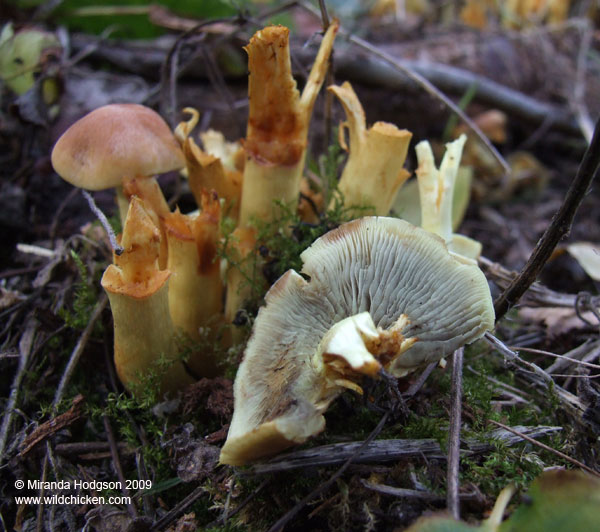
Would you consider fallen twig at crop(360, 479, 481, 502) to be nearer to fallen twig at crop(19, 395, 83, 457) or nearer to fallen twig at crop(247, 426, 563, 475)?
fallen twig at crop(247, 426, 563, 475)

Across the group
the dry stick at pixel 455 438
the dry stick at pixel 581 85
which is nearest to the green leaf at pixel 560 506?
the dry stick at pixel 455 438

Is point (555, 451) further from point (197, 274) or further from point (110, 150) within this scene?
point (110, 150)

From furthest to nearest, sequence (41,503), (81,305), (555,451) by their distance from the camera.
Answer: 1. (81,305)
2. (41,503)
3. (555,451)

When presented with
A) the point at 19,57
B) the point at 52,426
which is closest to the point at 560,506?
the point at 52,426

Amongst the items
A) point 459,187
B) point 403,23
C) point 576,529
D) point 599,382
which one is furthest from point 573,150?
point 576,529

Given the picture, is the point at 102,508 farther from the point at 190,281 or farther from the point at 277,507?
the point at 190,281

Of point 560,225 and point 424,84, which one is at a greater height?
point 424,84

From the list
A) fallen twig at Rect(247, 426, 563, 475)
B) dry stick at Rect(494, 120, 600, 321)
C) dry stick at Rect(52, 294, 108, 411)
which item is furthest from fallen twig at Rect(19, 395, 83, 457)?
dry stick at Rect(494, 120, 600, 321)
